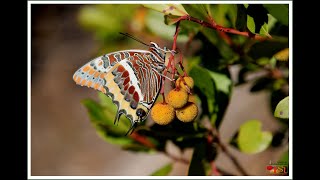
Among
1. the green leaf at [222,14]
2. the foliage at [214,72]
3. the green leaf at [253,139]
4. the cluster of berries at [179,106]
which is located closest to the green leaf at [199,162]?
the foliage at [214,72]

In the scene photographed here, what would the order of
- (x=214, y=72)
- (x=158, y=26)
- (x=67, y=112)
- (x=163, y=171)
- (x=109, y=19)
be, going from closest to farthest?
1. (x=214, y=72)
2. (x=163, y=171)
3. (x=158, y=26)
4. (x=109, y=19)
5. (x=67, y=112)

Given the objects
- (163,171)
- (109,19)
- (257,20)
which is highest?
(109,19)

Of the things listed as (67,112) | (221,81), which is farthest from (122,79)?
(67,112)

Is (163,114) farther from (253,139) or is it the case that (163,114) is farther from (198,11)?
(253,139)

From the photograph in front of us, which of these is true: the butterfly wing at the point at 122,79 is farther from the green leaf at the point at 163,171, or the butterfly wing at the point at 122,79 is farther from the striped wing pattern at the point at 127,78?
the green leaf at the point at 163,171

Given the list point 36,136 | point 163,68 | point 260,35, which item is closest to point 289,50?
point 260,35
